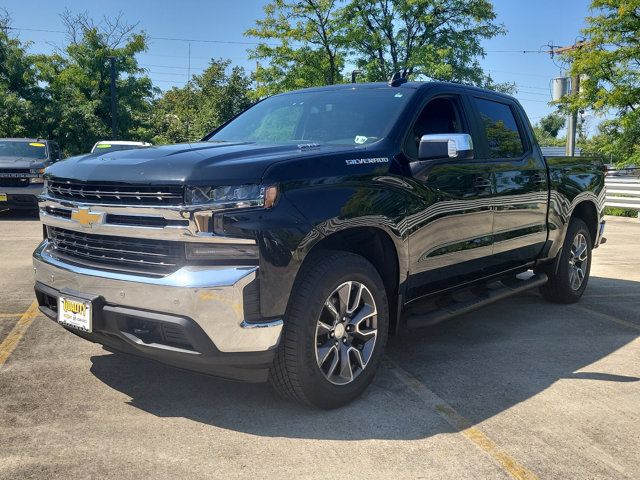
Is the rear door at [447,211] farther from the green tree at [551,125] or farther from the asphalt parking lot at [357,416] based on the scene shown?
the green tree at [551,125]

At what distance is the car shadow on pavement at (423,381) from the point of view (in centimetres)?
333

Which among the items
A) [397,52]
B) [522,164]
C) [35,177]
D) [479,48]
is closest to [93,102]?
[397,52]

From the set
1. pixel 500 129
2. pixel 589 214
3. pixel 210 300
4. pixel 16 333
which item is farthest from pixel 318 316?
pixel 589 214

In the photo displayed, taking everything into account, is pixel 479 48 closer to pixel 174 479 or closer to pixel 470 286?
pixel 470 286

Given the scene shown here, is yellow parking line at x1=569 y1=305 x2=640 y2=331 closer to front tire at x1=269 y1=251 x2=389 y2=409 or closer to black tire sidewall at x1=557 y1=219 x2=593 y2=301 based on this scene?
black tire sidewall at x1=557 y1=219 x2=593 y2=301

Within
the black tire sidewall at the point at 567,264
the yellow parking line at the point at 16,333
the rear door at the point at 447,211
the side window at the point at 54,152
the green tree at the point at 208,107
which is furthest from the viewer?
the green tree at the point at 208,107

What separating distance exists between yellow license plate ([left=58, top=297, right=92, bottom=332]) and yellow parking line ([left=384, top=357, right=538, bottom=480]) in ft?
6.44

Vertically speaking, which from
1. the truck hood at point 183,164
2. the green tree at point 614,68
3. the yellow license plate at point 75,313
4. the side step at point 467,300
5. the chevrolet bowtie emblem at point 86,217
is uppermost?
the green tree at point 614,68

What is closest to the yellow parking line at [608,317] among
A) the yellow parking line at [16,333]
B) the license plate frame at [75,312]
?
the license plate frame at [75,312]

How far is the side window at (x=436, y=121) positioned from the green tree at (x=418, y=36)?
24.2 metres

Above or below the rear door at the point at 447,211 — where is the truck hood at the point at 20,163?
above

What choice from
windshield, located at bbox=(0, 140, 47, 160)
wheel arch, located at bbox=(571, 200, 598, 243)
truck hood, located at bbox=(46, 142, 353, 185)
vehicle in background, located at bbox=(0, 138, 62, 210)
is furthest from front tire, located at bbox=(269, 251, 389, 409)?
windshield, located at bbox=(0, 140, 47, 160)

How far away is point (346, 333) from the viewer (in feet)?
11.6

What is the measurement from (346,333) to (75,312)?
4.91 feet
